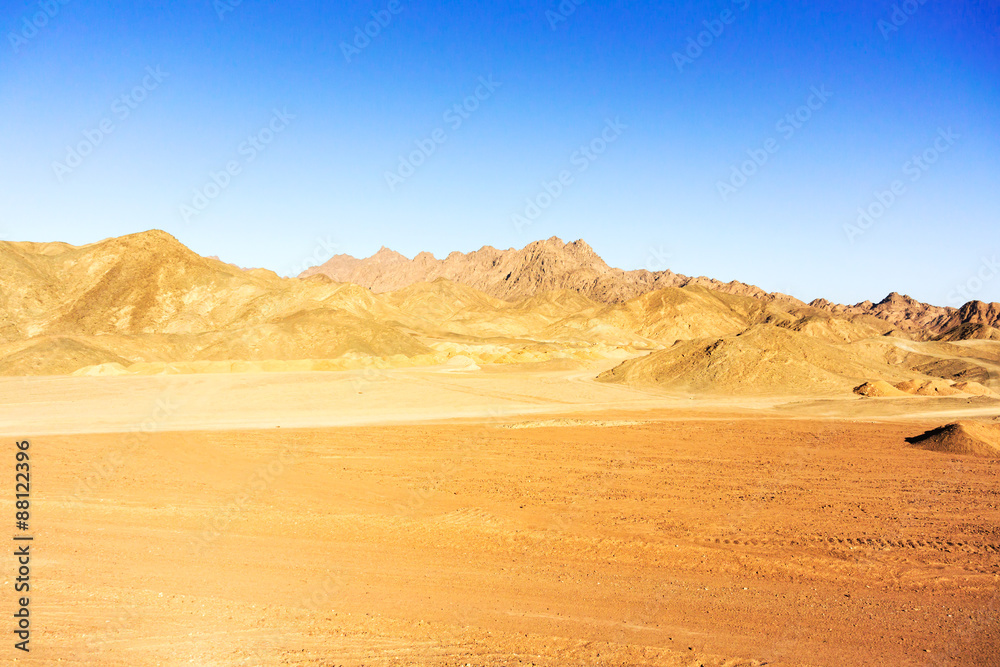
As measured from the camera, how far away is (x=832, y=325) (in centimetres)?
10719

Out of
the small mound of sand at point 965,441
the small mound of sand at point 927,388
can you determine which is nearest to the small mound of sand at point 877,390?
the small mound of sand at point 927,388

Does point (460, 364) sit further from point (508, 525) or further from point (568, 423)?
point (508, 525)

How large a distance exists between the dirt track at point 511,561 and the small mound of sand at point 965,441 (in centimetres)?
211

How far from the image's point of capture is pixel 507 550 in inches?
429

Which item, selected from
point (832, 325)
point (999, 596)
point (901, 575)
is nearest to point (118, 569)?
point (901, 575)

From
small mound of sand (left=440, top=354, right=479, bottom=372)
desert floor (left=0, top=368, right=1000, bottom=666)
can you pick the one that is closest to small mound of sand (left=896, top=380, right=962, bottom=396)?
desert floor (left=0, top=368, right=1000, bottom=666)

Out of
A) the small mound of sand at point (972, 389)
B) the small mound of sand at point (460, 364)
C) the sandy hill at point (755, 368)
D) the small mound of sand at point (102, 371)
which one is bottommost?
the small mound of sand at point (972, 389)

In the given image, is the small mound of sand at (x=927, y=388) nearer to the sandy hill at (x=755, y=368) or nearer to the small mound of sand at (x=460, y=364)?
the sandy hill at (x=755, y=368)

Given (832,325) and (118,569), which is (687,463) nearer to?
(118,569)

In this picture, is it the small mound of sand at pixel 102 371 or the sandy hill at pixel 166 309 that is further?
the sandy hill at pixel 166 309

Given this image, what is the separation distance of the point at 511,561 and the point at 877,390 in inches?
1553

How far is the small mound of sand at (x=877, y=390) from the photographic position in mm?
41094

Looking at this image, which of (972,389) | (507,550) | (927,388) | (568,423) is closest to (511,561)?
(507,550)

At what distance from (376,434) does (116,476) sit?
33.5 ft
